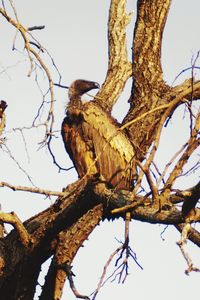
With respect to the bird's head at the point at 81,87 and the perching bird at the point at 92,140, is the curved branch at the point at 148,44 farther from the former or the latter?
the bird's head at the point at 81,87

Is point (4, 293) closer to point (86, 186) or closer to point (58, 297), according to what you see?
point (58, 297)

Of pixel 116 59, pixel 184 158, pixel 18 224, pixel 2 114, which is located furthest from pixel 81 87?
pixel 184 158

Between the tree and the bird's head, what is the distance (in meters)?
0.79

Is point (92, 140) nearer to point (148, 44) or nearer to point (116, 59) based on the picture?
point (116, 59)

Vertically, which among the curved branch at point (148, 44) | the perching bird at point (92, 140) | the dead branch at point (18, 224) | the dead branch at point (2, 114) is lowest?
the dead branch at point (18, 224)

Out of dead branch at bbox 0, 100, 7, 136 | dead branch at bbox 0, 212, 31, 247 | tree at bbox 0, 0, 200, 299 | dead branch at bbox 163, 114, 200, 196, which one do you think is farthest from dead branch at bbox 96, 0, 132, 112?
dead branch at bbox 163, 114, 200, 196

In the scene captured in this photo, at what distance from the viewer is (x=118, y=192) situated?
508 cm

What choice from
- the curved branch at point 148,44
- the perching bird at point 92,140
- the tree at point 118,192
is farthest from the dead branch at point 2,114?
the curved branch at point 148,44

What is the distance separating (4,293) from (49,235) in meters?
0.77

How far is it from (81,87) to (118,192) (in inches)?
167

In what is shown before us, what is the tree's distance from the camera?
14.7 feet

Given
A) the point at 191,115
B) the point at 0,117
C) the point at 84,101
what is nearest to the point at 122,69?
the point at 84,101

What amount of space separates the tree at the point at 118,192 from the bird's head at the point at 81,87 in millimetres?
787

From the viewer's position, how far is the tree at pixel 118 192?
4480 millimetres
